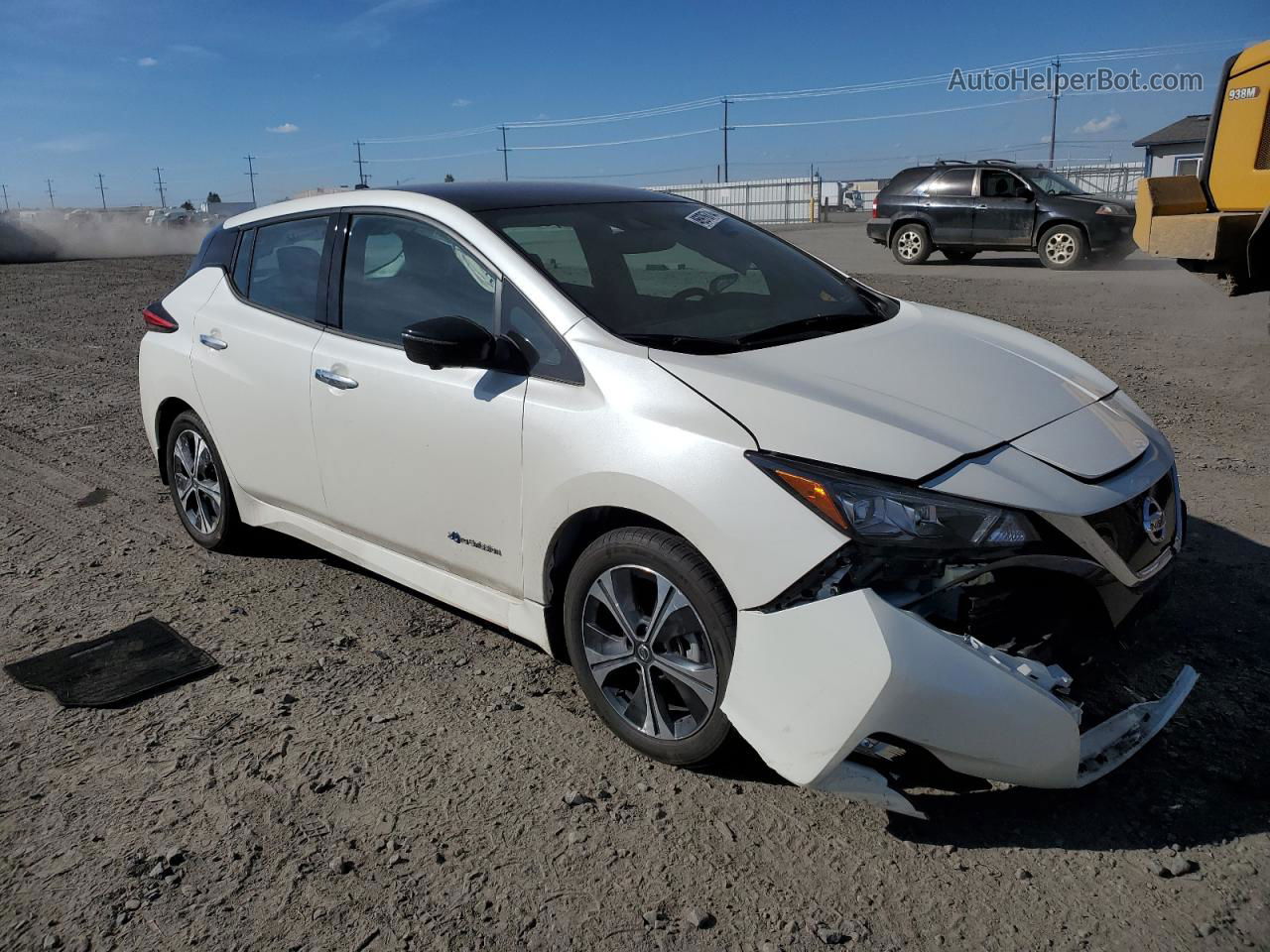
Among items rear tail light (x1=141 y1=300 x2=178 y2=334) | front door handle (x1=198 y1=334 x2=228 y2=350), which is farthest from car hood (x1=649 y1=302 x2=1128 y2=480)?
rear tail light (x1=141 y1=300 x2=178 y2=334)

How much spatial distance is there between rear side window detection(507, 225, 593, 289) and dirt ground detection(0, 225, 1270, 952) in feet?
4.79

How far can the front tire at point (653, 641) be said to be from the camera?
274 centimetres

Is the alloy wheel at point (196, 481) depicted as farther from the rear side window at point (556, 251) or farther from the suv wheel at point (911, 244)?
the suv wheel at point (911, 244)

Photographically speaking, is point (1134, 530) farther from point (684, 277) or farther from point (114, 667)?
point (114, 667)

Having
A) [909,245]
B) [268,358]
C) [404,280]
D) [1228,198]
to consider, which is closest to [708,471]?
[404,280]

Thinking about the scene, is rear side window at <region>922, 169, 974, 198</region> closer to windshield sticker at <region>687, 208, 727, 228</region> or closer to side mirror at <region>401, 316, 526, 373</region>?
windshield sticker at <region>687, 208, 727, 228</region>

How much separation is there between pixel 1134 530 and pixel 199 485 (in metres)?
4.18

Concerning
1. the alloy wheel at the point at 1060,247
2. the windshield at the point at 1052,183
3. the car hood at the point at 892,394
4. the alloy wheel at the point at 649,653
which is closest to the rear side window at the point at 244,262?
the car hood at the point at 892,394

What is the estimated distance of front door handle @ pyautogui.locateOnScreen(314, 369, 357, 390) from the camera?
374 centimetres

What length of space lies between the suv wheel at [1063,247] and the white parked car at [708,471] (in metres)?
15.0

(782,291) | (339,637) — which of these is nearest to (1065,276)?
(782,291)

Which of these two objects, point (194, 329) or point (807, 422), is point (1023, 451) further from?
point (194, 329)

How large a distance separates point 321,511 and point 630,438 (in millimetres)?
1814

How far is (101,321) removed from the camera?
539 inches
